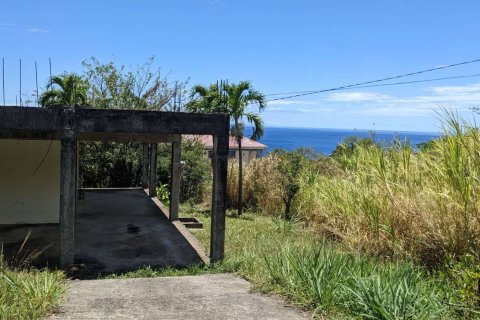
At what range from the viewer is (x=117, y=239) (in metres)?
11.0

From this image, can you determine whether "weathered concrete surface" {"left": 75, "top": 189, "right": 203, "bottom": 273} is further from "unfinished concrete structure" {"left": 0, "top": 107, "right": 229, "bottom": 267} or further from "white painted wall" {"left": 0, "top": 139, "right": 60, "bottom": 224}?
"white painted wall" {"left": 0, "top": 139, "right": 60, "bottom": 224}

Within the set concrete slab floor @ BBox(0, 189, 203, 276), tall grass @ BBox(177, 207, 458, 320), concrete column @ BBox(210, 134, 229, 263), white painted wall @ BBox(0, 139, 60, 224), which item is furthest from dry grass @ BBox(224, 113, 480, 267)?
white painted wall @ BBox(0, 139, 60, 224)

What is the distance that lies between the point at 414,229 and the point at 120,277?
5.39m

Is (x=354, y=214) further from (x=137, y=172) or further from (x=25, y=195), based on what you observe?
(x=137, y=172)

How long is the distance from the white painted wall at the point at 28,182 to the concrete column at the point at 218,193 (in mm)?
5724

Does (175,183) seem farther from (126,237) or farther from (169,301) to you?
(169,301)

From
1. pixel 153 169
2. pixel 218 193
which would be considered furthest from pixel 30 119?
pixel 153 169

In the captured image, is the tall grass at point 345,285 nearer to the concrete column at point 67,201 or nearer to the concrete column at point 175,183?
the concrete column at point 67,201

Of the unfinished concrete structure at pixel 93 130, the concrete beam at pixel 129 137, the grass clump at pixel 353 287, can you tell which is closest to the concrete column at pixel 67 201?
the unfinished concrete structure at pixel 93 130

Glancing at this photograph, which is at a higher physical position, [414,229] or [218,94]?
[218,94]

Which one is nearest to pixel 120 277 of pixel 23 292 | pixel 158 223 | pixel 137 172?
pixel 23 292

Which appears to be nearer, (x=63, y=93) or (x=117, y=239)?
(x=117, y=239)

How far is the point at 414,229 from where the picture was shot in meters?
8.89

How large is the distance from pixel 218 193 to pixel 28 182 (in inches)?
245
